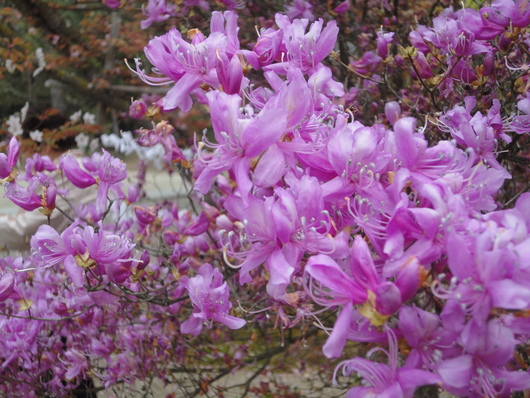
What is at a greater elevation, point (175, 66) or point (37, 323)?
point (175, 66)

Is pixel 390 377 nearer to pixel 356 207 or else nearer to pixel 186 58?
pixel 356 207

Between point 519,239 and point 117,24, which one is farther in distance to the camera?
point 117,24

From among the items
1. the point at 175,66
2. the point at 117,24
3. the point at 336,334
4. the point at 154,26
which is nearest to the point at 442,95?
the point at 175,66

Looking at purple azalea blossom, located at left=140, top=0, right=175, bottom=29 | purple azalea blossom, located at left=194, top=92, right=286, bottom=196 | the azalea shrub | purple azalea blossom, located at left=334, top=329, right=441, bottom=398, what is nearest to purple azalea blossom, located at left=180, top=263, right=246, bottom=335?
the azalea shrub

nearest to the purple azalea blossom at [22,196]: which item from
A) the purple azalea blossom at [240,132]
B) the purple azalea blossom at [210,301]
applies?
the purple azalea blossom at [210,301]

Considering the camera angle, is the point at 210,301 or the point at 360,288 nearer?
the point at 360,288

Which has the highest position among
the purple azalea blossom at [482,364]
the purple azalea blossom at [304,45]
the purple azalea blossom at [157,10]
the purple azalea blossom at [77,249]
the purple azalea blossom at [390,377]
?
the purple azalea blossom at [304,45]

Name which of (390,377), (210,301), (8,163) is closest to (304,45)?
(210,301)

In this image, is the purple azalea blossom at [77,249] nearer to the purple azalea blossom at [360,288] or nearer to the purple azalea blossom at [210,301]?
the purple azalea blossom at [210,301]

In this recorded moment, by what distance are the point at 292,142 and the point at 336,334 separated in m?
0.31

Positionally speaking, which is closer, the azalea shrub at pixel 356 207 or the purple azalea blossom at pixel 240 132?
the azalea shrub at pixel 356 207

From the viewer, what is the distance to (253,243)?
0.84 metres

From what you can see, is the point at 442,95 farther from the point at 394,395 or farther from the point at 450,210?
the point at 394,395

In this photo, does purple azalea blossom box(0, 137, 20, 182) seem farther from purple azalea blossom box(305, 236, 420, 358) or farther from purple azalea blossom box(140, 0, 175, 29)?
purple azalea blossom box(140, 0, 175, 29)
